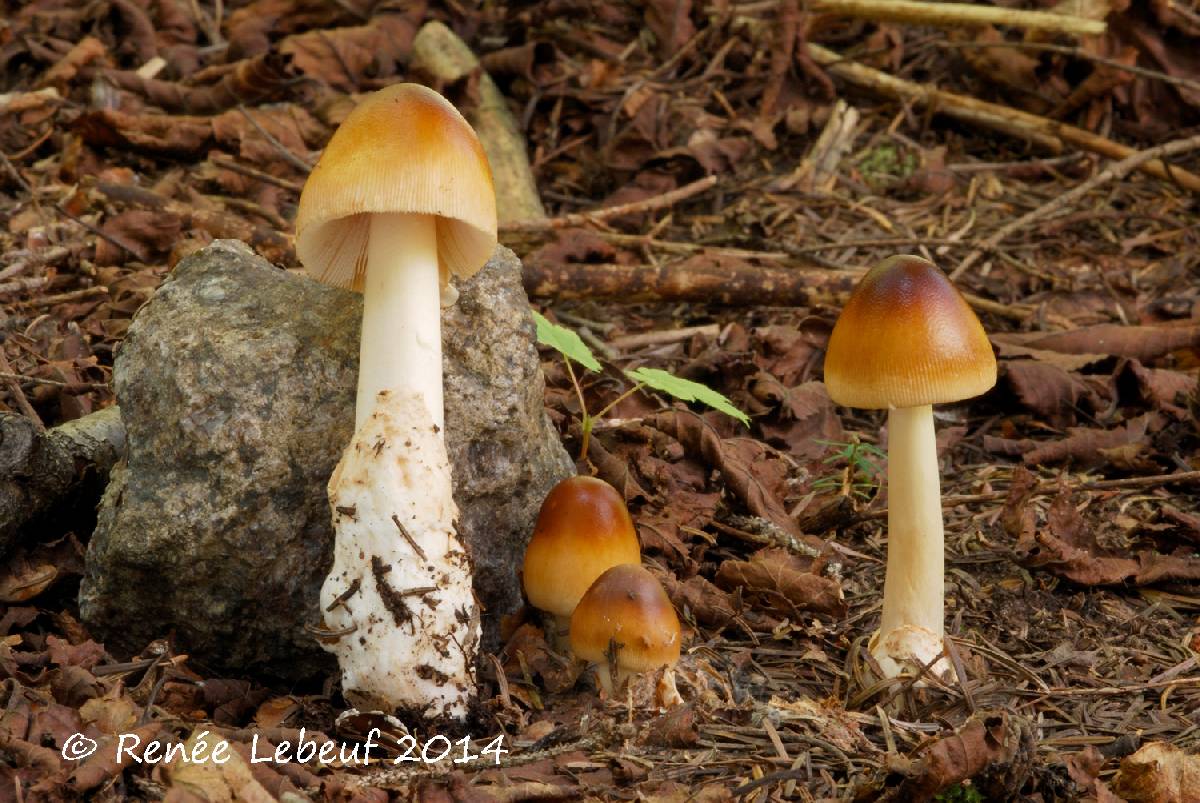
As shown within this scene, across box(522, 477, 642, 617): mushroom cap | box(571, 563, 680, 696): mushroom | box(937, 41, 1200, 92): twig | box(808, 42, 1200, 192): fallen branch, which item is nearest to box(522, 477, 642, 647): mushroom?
box(522, 477, 642, 617): mushroom cap

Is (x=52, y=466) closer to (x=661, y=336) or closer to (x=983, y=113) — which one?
(x=661, y=336)

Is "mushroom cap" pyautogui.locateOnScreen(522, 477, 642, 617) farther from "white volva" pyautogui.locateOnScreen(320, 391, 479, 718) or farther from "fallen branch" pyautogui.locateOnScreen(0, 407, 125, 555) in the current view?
"fallen branch" pyautogui.locateOnScreen(0, 407, 125, 555)

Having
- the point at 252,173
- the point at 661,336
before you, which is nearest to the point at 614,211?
the point at 661,336

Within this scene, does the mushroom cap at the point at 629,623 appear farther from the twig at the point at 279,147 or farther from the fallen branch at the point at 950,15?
the fallen branch at the point at 950,15

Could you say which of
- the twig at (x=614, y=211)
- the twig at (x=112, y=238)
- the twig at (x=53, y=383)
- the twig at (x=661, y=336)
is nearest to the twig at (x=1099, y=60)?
the twig at (x=614, y=211)

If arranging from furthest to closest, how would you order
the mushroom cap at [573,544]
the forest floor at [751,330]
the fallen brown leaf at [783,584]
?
1. the fallen brown leaf at [783,584]
2. the mushroom cap at [573,544]
3. the forest floor at [751,330]

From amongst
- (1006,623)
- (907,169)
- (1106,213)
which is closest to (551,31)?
(907,169)

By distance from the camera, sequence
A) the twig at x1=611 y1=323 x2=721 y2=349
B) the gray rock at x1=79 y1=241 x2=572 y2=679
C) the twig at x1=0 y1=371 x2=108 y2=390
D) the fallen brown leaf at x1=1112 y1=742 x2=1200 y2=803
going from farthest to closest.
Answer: the twig at x1=611 y1=323 x2=721 y2=349
the twig at x1=0 y1=371 x2=108 y2=390
the gray rock at x1=79 y1=241 x2=572 y2=679
the fallen brown leaf at x1=1112 y1=742 x2=1200 y2=803
